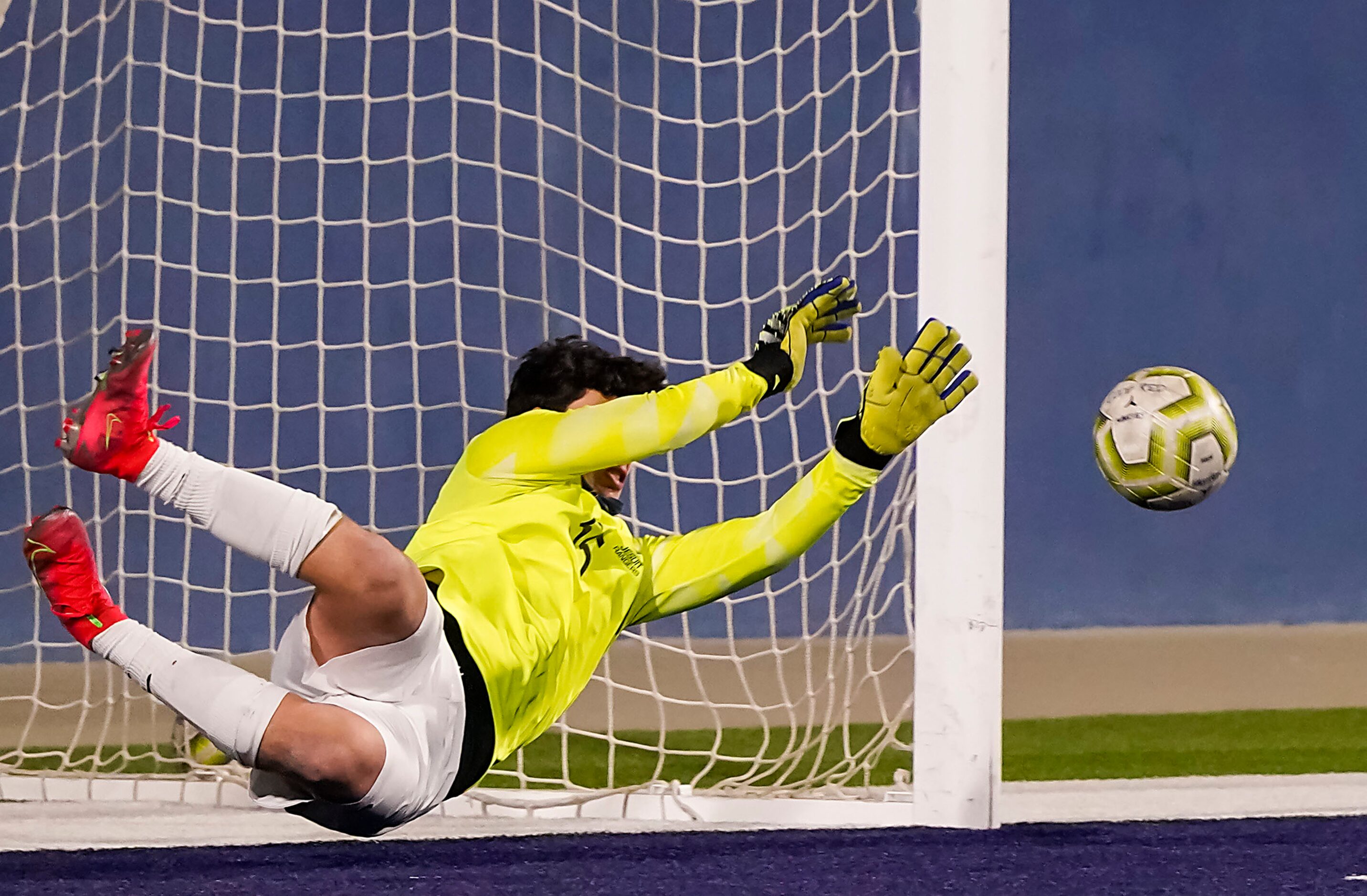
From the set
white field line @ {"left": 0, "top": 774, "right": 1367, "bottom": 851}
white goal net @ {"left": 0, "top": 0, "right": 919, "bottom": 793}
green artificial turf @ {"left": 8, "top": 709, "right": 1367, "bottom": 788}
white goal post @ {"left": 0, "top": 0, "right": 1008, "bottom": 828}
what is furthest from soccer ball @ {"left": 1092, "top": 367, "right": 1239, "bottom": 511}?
white goal net @ {"left": 0, "top": 0, "right": 919, "bottom": 793}

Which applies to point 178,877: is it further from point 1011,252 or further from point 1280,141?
point 1280,141

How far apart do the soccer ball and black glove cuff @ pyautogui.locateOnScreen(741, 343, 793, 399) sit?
694 millimetres

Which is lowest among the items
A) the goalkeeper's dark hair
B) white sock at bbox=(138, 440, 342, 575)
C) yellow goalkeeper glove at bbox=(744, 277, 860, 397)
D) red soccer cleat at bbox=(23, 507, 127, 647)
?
red soccer cleat at bbox=(23, 507, 127, 647)

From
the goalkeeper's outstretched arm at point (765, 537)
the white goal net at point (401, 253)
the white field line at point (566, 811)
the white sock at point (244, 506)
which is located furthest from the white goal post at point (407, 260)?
the white sock at point (244, 506)

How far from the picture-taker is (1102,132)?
8688 mm

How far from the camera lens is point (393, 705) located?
2361 mm

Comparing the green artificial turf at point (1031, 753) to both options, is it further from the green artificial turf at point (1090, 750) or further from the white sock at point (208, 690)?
the white sock at point (208, 690)

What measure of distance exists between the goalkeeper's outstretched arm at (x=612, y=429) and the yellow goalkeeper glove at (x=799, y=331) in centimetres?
4

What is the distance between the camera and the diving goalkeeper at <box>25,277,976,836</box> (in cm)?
221

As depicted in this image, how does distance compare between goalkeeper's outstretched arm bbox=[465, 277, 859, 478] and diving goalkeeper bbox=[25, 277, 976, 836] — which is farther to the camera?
goalkeeper's outstretched arm bbox=[465, 277, 859, 478]

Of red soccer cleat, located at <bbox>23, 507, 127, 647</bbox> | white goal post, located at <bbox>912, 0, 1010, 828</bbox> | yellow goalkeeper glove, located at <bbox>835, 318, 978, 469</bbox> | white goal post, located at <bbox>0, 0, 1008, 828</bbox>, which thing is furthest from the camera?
white goal post, located at <bbox>0, 0, 1008, 828</bbox>

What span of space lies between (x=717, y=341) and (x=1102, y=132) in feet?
8.95

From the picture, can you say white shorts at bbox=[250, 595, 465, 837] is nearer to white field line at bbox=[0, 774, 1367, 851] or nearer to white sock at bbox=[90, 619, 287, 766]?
white sock at bbox=[90, 619, 287, 766]

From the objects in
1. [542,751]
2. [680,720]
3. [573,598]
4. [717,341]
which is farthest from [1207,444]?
[717,341]
